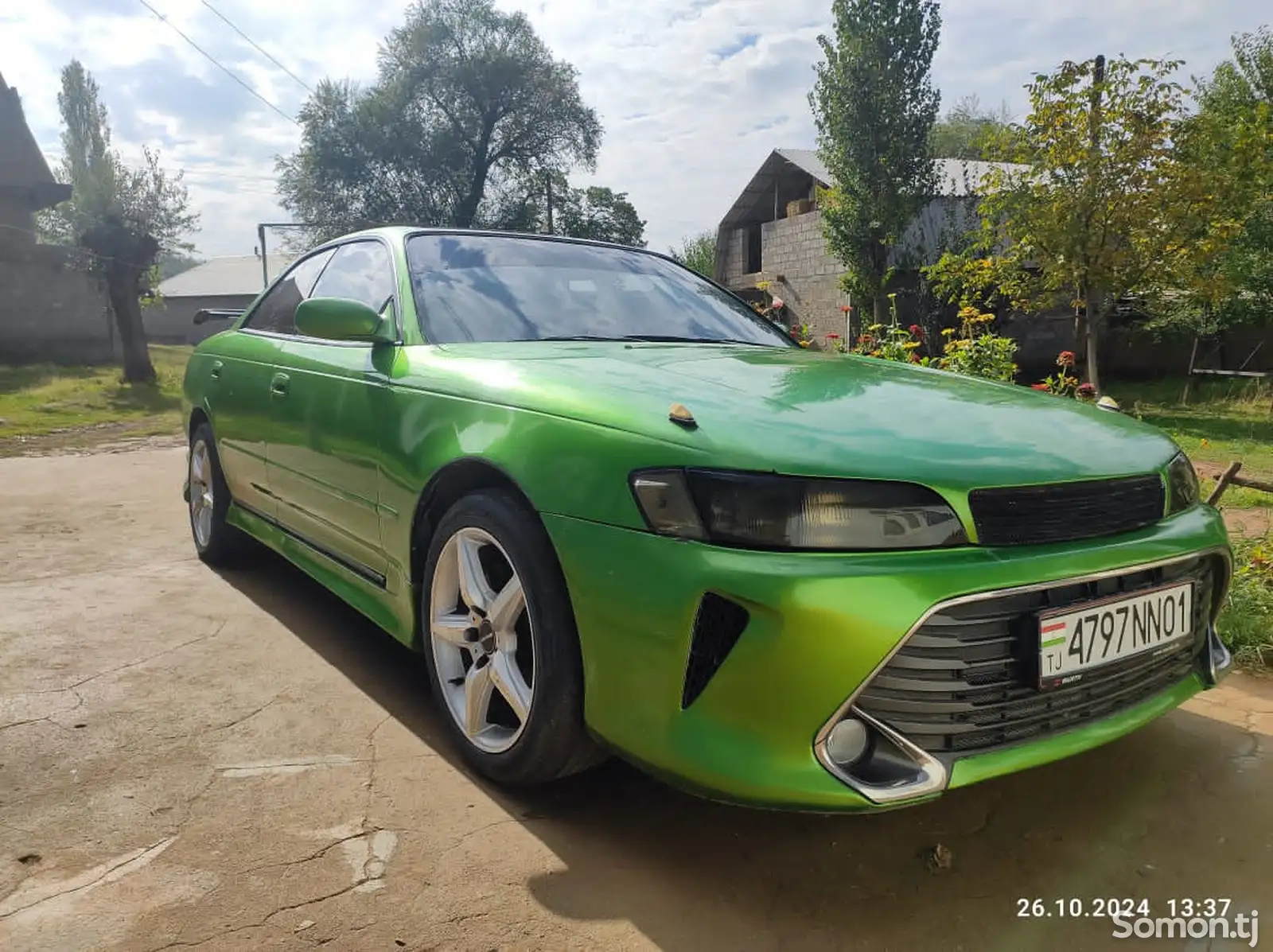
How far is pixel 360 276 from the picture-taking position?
3.08 metres

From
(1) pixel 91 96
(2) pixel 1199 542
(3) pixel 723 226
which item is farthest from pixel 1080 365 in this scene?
(1) pixel 91 96

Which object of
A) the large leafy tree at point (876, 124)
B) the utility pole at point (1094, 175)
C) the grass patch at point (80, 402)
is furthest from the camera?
the large leafy tree at point (876, 124)

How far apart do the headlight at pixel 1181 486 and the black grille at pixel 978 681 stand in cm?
37

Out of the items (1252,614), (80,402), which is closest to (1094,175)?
(1252,614)

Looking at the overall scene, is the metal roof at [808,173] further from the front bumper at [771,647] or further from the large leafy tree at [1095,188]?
the front bumper at [771,647]

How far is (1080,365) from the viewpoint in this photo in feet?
59.0

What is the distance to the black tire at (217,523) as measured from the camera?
12.9 ft

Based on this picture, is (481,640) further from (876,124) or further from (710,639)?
(876,124)

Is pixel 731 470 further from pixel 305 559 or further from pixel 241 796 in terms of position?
pixel 305 559

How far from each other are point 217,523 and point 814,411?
3.14 metres

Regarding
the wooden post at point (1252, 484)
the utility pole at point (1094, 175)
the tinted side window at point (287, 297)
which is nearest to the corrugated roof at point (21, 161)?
the utility pole at point (1094, 175)

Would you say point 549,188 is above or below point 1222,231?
above

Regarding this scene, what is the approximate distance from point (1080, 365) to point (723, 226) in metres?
12.7

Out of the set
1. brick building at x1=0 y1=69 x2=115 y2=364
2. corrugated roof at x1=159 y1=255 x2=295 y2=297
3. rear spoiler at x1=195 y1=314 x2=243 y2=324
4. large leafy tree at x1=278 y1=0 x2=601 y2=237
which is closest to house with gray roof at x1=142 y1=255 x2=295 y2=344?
corrugated roof at x1=159 y1=255 x2=295 y2=297
